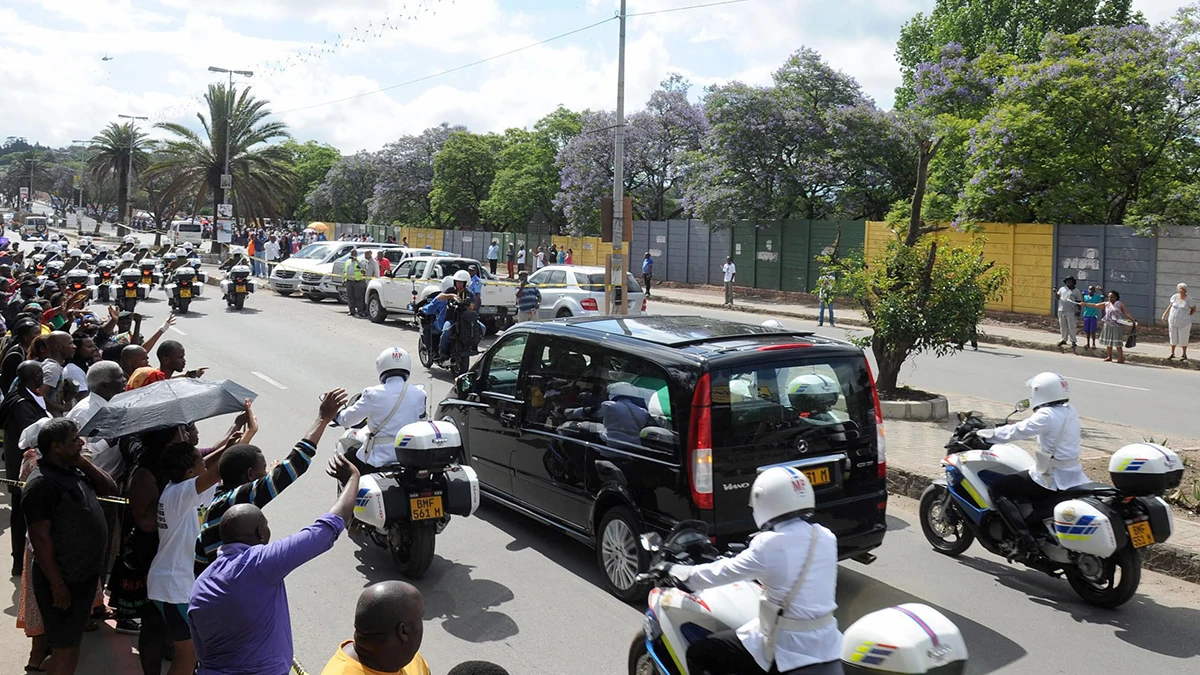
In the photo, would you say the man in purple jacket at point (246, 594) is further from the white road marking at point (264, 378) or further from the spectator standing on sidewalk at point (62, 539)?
the white road marking at point (264, 378)

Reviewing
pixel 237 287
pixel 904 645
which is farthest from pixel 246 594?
pixel 237 287

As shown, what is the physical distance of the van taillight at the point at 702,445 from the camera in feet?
19.5

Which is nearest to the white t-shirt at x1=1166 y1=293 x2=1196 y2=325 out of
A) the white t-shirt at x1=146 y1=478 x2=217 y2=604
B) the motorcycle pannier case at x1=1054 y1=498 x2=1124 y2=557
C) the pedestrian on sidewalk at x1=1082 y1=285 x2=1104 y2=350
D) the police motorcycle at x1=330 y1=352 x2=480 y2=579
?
the pedestrian on sidewalk at x1=1082 y1=285 x2=1104 y2=350

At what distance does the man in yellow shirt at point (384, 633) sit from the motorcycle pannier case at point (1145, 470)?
4893 mm

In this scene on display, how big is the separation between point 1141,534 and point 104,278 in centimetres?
2371

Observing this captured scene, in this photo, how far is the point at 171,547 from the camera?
189 inches

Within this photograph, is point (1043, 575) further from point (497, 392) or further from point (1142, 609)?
point (497, 392)

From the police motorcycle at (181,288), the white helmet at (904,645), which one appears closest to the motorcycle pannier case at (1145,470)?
the white helmet at (904,645)

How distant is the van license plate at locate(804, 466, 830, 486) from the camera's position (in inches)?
248

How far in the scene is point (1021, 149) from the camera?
26891 mm

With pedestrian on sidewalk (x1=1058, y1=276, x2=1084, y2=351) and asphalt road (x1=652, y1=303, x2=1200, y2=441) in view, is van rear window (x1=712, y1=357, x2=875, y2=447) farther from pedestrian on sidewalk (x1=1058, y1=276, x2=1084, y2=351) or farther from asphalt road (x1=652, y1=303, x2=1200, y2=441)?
pedestrian on sidewalk (x1=1058, y1=276, x2=1084, y2=351)

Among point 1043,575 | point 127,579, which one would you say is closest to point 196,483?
point 127,579

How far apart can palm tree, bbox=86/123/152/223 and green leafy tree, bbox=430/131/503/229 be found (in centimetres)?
2273

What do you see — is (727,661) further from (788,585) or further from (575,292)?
(575,292)
